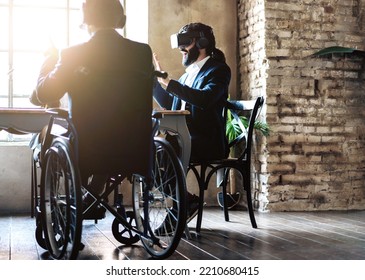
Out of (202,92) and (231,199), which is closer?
(202,92)

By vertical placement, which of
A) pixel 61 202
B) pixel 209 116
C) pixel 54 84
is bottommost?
pixel 61 202

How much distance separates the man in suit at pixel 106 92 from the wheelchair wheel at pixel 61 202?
9cm

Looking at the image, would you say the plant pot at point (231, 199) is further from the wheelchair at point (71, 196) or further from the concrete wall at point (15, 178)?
the wheelchair at point (71, 196)

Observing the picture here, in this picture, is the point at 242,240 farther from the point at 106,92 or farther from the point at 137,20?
the point at 137,20

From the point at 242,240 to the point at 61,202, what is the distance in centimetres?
124

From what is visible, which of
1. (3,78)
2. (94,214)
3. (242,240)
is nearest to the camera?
(94,214)

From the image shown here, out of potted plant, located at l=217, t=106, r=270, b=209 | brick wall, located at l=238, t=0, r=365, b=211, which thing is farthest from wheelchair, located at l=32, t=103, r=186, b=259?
brick wall, located at l=238, t=0, r=365, b=211

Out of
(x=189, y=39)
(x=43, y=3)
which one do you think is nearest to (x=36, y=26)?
(x=43, y=3)

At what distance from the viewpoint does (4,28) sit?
5289 mm

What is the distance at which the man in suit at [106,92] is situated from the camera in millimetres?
2578

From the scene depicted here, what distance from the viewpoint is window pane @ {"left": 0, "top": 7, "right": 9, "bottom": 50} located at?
17.3ft

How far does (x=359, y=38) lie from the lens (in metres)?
5.29

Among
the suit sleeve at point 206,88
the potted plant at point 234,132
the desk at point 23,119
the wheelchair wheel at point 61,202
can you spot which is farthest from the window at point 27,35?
the wheelchair wheel at point 61,202

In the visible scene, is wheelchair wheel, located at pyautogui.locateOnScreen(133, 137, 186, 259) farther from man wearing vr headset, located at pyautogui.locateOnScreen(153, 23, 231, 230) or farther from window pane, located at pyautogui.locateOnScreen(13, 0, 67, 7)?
window pane, located at pyautogui.locateOnScreen(13, 0, 67, 7)
